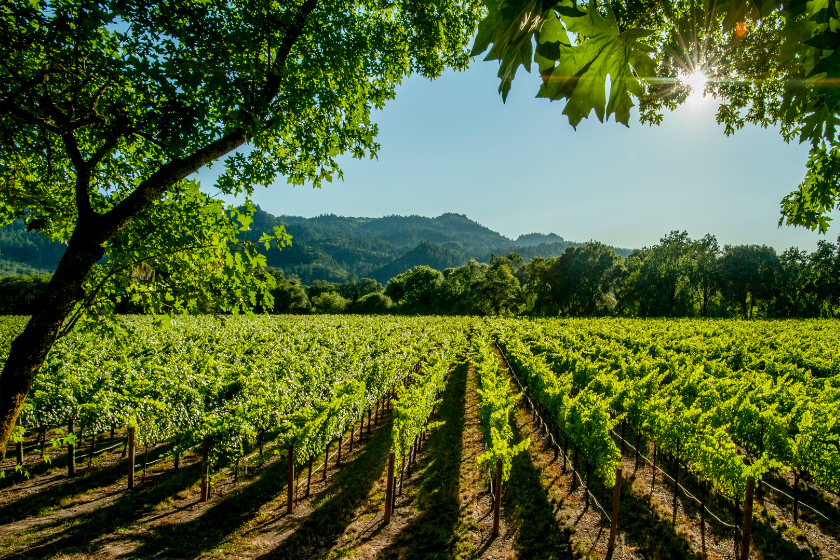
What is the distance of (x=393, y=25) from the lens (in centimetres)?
447

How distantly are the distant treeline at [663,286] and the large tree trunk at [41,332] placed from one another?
6168cm

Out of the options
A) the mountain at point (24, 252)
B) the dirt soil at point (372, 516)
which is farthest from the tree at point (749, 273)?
the mountain at point (24, 252)

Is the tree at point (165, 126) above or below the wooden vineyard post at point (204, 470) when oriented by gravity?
above

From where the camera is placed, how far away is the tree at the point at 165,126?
2361mm

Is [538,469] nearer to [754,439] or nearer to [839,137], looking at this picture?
[754,439]

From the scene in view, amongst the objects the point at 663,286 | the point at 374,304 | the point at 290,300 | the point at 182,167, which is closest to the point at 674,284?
the point at 663,286

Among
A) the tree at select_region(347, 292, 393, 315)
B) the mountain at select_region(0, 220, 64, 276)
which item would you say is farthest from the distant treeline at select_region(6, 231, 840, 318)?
the mountain at select_region(0, 220, 64, 276)

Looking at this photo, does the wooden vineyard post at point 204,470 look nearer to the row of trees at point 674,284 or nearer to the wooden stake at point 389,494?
the wooden stake at point 389,494

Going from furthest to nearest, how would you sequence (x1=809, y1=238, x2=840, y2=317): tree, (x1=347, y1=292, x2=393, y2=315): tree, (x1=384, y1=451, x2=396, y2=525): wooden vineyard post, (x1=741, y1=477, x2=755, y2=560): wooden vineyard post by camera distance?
(x1=347, y1=292, x2=393, y2=315): tree → (x1=809, y1=238, x2=840, y2=317): tree → (x1=384, y1=451, x2=396, y2=525): wooden vineyard post → (x1=741, y1=477, x2=755, y2=560): wooden vineyard post

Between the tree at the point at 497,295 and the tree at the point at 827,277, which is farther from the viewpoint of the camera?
the tree at the point at 497,295

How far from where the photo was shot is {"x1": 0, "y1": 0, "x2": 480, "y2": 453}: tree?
93.0 inches

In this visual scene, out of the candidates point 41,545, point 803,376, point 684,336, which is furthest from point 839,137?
point 684,336

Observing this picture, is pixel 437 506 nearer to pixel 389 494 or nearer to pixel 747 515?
pixel 389 494

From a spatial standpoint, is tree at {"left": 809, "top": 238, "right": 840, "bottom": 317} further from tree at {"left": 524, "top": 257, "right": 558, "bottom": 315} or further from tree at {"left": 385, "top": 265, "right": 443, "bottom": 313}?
tree at {"left": 385, "top": 265, "right": 443, "bottom": 313}
